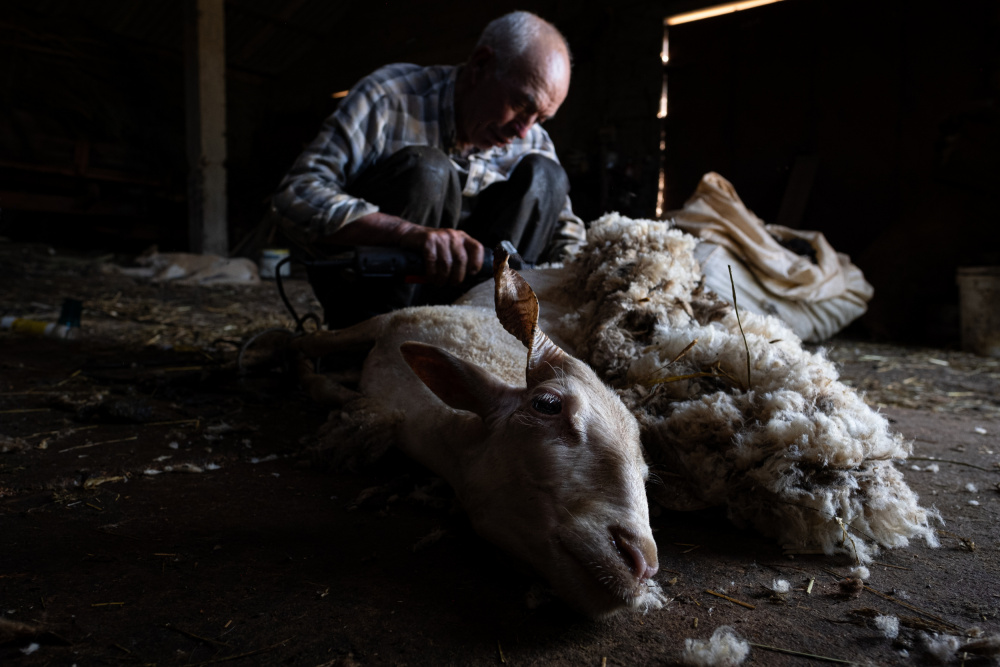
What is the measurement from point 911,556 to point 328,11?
569 inches

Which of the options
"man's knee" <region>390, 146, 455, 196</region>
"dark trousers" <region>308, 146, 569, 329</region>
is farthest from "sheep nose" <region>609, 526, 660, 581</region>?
"man's knee" <region>390, 146, 455, 196</region>

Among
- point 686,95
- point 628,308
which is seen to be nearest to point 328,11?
point 686,95

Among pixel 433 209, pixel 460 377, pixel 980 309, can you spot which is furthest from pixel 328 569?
pixel 980 309

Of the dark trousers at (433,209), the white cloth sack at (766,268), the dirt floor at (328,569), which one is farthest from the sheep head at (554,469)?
the white cloth sack at (766,268)

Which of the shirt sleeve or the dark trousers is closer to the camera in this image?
the shirt sleeve

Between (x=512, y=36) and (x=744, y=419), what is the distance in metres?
2.22

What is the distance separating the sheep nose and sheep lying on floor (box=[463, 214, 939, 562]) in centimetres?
54

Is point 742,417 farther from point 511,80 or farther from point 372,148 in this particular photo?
point 372,148

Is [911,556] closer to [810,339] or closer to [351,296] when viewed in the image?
[351,296]

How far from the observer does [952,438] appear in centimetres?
243

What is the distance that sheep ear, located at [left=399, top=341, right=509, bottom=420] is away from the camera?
1402mm

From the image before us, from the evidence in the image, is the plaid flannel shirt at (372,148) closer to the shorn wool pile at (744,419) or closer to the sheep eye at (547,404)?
the shorn wool pile at (744,419)

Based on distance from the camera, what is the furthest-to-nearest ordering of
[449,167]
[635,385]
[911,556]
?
[449,167], [635,385], [911,556]

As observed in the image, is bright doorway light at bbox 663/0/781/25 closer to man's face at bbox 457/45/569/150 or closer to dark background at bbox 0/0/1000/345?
dark background at bbox 0/0/1000/345
